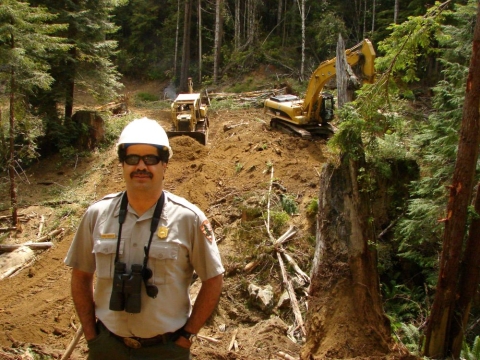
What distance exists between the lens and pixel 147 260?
2.71 meters

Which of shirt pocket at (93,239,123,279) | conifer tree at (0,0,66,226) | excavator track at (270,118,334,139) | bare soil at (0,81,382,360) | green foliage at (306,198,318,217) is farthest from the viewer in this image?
excavator track at (270,118,334,139)

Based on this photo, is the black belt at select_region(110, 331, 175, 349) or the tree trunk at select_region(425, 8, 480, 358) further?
the tree trunk at select_region(425, 8, 480, 358)

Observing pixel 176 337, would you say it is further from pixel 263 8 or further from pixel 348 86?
pixel 263 8

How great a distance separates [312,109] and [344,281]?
10025mm

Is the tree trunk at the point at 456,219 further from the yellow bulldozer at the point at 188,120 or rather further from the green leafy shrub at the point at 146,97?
the green leafy shrub at the point at 146,97

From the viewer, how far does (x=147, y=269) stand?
106 inches

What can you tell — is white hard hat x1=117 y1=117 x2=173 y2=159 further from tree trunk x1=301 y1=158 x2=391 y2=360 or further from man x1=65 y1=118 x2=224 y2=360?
tree trunk x1=301 y1=158 x2=391 y2=360

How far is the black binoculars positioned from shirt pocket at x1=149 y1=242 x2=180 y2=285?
5 centimetres

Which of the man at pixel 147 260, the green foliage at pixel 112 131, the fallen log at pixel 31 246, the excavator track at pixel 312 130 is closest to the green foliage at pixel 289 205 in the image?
the excavator track at pixel 312 130

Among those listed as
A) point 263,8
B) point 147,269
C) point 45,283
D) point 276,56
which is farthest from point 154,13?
point 147,269

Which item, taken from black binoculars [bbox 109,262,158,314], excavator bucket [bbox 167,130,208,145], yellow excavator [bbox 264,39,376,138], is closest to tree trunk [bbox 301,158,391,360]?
black binoculars [bbox 109,262,158,314]

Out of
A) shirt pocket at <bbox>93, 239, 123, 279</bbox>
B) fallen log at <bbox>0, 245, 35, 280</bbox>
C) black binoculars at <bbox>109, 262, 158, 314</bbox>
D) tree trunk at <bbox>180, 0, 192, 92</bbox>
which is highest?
tree trunk at <bbox>180, 0, 192, 92</bbox>

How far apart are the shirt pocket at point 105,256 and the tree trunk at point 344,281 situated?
283 cm

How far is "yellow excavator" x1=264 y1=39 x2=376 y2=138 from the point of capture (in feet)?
44.7
